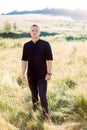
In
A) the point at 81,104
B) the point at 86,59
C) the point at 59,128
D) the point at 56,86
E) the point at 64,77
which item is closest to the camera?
the point at 59,128

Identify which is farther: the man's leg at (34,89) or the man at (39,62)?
the man's leg at (34,89)

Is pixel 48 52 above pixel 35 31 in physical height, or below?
below

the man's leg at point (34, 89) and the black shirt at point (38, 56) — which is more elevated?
the black shirt at point (38, 56)

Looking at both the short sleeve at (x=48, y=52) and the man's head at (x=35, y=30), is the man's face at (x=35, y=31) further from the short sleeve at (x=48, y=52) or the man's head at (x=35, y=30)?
the short sleeve at (x=48, y=52)

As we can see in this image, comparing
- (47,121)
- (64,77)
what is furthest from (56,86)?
(47,121)

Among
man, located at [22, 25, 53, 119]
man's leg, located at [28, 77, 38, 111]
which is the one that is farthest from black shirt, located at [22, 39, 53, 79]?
man's leg, located at [28, 77, 38, 111]

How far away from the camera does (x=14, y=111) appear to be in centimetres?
674

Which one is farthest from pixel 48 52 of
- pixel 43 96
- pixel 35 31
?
pixel 43 96

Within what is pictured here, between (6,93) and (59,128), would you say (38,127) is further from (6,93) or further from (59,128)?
(6,93)

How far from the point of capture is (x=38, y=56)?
6.38 m

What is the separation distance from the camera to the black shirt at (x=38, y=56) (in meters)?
6.35

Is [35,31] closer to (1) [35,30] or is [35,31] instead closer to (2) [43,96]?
(1) [35,30]

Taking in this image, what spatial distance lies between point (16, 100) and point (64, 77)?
82.7 inches

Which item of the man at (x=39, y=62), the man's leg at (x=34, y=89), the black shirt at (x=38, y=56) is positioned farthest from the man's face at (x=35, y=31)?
the man's leg at (x=34, y=89)
